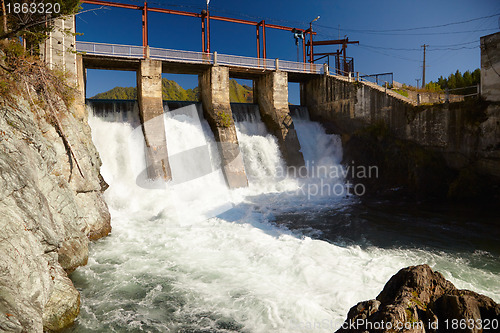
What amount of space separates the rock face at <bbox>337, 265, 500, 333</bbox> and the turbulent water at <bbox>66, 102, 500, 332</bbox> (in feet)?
6.02

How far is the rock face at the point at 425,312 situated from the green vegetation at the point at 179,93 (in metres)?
86.0

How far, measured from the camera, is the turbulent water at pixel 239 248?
5797 mm

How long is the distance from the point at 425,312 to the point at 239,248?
5888mm

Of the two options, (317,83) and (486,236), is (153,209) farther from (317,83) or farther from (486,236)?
(317,83)

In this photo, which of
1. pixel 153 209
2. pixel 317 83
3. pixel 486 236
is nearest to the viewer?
pixel 486 236

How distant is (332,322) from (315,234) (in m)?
5.06

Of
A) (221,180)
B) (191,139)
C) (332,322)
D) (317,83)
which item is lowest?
(332,322)

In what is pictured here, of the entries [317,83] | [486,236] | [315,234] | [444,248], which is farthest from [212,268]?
[317,83]

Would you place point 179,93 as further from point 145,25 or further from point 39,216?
point 39,216

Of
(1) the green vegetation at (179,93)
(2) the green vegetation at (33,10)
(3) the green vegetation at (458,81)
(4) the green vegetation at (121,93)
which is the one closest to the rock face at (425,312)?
(2) the green vegetation at (33,10)

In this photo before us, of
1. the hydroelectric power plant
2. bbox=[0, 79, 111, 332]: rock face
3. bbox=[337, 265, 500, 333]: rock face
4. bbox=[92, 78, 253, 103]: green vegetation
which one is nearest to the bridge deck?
the hydroelectric power plant

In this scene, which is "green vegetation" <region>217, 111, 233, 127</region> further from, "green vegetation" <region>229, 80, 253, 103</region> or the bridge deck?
"green vegetation" <region>229, 80, 253, 103</region>

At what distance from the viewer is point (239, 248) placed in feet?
29.5

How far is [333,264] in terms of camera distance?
7738 mm
